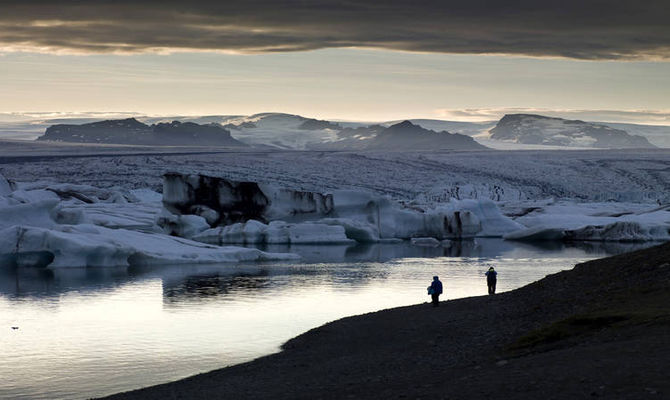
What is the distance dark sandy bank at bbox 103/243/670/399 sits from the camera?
32.5ft

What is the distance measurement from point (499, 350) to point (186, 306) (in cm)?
1235

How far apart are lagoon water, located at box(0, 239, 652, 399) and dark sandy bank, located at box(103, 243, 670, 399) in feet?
5.36

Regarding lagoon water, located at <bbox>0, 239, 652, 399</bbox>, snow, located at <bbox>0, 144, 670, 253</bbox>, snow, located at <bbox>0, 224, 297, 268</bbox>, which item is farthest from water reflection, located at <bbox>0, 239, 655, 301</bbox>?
snow, located at <bbox>0, 144, 670, 253</bbox>

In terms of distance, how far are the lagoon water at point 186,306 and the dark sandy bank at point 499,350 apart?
5.36ft

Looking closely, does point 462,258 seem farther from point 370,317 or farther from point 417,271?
point 370,317

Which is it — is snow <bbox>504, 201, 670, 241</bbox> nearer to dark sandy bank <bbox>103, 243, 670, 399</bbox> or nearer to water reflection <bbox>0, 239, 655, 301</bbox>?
water reflection <bbox>0, 239, 655, 301</bbox>

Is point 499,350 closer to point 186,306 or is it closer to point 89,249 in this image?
point 186,306

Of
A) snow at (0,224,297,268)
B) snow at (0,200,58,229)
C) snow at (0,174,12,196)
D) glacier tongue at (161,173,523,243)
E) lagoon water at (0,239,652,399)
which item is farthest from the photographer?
snow at (0,174,12,196)

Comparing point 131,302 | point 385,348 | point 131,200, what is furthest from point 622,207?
point 385,348

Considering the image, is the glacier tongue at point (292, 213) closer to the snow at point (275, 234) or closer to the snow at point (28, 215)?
the snow at point (275, 234)

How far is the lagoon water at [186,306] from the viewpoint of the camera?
1608cm

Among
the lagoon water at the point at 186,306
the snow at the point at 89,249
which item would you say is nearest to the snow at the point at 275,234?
the lagoon water at the point at 186,306

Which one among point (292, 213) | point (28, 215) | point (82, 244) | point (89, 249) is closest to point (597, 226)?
point (292, 213)

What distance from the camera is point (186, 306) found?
24172 millimetres
